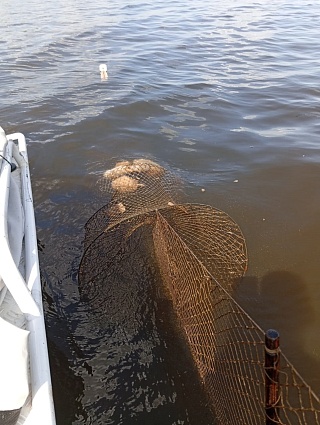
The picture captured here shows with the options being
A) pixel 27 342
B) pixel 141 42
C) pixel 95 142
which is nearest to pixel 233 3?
pixel 141 42

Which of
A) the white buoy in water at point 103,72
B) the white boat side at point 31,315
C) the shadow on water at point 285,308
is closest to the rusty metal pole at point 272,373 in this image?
the white boat side at point 31,315

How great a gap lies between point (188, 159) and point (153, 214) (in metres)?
2.20

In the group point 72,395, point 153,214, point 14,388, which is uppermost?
point 14,388

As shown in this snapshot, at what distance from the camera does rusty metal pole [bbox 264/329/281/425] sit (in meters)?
1.93

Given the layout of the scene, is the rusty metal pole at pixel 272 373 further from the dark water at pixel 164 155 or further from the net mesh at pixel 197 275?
the dark water at pixel 164 155

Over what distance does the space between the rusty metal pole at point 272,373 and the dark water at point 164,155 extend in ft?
3.79

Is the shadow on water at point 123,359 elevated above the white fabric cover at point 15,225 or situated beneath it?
situated beneath

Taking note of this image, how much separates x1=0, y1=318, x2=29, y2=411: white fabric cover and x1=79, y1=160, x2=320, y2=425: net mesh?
144 cm

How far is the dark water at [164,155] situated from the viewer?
11.5 feet

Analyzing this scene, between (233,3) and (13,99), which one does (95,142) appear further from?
(233,3)

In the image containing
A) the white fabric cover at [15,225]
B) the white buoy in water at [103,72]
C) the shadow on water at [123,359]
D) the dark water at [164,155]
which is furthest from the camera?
the white buoy in water at [103,72]

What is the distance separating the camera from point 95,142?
7352 millimetres

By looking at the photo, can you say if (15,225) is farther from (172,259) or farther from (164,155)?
(164,155)

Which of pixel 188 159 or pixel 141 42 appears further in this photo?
pixel 141 42
